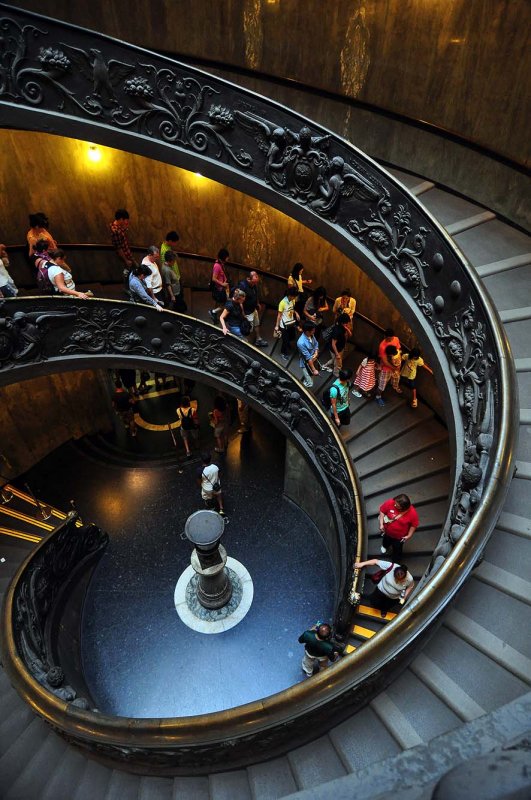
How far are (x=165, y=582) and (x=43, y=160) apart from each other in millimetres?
8730

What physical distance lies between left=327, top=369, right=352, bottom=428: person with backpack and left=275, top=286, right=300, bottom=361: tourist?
1.52 m

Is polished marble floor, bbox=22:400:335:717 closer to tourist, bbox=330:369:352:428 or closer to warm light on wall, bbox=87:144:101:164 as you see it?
tourist, bbox=330:369:352:428

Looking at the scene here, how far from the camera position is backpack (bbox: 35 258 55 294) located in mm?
8211

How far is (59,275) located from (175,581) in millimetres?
6144

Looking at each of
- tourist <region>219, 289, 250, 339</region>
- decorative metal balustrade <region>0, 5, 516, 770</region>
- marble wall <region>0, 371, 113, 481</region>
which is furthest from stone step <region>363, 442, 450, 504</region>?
marble wall <region>0, 371, 113, 481</region>

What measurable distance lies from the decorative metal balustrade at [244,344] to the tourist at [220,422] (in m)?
1.87

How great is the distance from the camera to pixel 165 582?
9633 mm

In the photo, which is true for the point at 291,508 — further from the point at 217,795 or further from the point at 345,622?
the point at 217,795

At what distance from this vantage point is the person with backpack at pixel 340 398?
7.85 metres

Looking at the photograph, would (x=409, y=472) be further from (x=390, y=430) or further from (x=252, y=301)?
(x=252, y=301)

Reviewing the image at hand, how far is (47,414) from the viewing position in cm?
1249

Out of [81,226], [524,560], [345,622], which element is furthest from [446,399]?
[81,226]

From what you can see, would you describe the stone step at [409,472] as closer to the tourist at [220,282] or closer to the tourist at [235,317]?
the tourist at [235,317]

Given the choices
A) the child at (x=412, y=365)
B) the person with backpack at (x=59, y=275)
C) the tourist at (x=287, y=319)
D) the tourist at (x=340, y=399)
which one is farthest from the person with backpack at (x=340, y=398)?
the person with backpack at (x=59, y=275)
